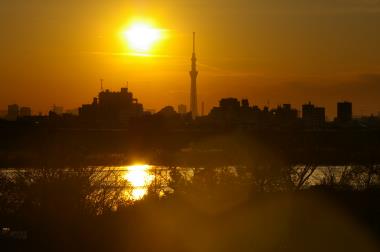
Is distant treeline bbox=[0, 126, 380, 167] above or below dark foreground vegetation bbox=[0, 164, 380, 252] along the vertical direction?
above

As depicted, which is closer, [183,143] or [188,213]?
[188,213]

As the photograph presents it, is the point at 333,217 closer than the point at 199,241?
No

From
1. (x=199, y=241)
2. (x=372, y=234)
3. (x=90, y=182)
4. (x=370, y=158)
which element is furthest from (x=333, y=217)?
(x=370, y=158)

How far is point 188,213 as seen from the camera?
2081cm

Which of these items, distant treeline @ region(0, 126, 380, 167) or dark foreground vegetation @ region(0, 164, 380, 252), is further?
distant treeline @ region(0, 126, 380, 167)

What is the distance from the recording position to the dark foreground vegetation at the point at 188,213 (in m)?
17.8

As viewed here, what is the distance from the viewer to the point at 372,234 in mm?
18734

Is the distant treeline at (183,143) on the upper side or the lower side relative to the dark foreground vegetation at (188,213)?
upper

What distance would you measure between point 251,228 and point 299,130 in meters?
41.4

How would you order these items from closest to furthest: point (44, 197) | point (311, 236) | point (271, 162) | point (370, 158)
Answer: point (311, 236) → point (44, 197) → point (271, 162) → point (370, 158)

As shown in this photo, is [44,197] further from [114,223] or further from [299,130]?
[299,130]

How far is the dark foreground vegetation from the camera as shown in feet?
58.4

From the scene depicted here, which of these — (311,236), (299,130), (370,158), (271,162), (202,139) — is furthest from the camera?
(202,139)

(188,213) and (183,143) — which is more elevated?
A: (183,143)
